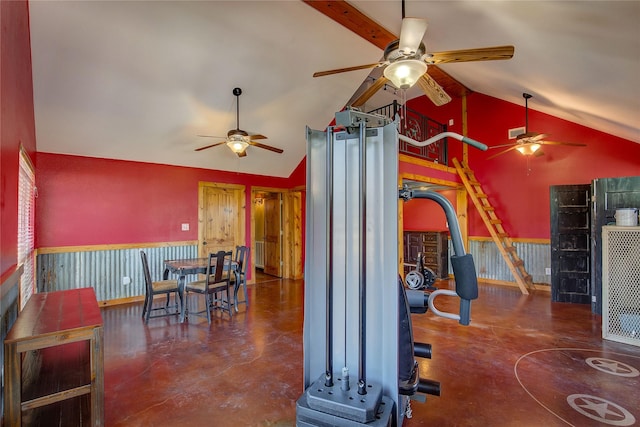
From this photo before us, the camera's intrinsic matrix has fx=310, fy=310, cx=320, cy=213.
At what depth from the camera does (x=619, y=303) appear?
3.39m

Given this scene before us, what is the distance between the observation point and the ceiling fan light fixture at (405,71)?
2637 millimetres

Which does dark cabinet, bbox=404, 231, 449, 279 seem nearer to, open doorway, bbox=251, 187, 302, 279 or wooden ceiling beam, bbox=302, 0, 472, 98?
open doorway, bbox=251, 187, 302, 279

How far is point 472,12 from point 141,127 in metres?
4.51

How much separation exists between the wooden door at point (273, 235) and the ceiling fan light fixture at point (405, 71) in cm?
498

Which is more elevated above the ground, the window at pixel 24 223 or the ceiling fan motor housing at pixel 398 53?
the ceiling fan motor housing at pixel 398 53

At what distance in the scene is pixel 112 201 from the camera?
196 inches

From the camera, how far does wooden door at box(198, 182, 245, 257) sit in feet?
19.6

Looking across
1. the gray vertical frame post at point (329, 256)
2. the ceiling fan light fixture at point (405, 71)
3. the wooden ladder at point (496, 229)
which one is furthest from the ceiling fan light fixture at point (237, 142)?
the wooden ladder at point (496, 229)

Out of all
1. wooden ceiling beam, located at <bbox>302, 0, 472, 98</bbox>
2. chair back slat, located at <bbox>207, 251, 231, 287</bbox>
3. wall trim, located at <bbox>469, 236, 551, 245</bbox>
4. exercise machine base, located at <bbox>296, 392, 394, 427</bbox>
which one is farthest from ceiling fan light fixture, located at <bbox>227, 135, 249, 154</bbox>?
wall trim, located at <bbox>469, 236, 551, 245</bbox>

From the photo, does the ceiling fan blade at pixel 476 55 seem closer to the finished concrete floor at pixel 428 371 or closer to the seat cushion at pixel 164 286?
the finished concrete floor at pixel 428 371

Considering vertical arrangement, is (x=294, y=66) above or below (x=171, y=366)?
above

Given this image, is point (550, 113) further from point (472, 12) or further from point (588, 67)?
point (472, 12)

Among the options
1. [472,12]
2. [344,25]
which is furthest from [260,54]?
[472,12]

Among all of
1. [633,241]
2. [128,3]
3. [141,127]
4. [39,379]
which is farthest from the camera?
[141,127]
